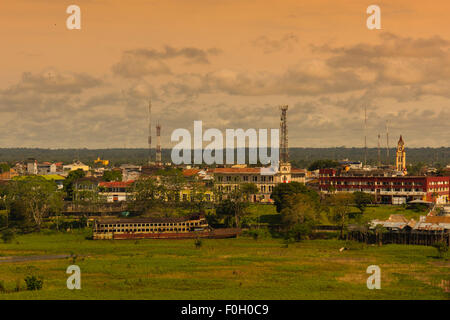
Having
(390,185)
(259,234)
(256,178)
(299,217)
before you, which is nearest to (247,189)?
(256,178)

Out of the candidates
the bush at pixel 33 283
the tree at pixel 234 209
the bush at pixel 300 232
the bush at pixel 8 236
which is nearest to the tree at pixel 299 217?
the bush at pixel 300 232

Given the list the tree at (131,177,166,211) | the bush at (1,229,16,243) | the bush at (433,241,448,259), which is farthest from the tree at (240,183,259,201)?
the bush at (1,229,16,243)

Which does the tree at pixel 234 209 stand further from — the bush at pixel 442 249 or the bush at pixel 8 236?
the bush at pixel 442 249

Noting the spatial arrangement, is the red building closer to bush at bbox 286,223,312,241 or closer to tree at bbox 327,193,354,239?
tree at bbox 327,193,354,239

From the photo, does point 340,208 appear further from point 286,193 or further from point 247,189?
point 247,189

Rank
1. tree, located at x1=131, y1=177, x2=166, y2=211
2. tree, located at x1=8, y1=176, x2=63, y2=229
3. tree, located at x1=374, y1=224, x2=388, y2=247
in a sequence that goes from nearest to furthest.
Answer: tree, located at x1=374, y1=224, x2=388, y2=247 < tree, located at x1=8, y1=176, x2=63, y2=229 < tree, located at x1=131, y1=177, x2=166, y2=211

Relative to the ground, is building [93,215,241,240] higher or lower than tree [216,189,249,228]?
lower
